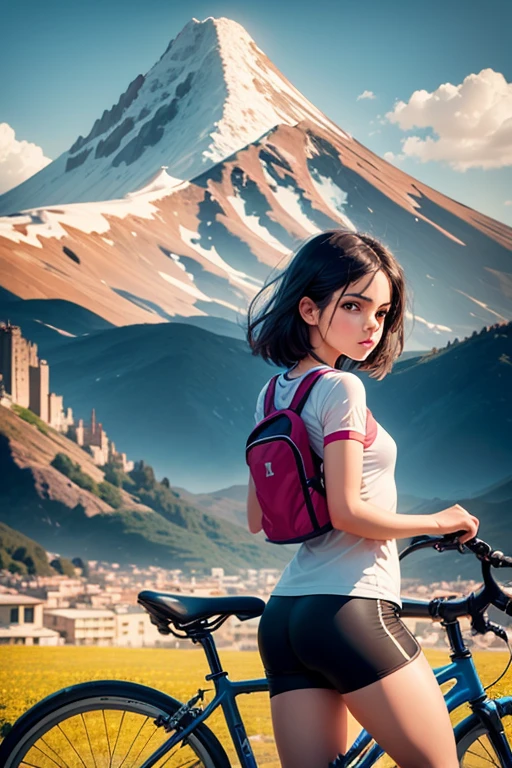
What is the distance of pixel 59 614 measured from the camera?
57.0ft

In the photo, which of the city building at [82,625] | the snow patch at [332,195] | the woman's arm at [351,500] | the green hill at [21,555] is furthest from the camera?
the snow patch at [332,195]

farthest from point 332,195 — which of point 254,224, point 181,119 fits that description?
point 181,119

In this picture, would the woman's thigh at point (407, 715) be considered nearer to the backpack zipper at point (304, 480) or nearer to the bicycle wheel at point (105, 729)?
the backpack zipper at point (304, 480)

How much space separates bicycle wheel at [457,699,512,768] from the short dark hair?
2.23 feet

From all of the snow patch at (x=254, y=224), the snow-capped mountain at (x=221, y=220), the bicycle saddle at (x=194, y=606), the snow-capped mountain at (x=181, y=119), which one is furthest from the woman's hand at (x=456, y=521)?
the snow patch at (x=254, y=224)

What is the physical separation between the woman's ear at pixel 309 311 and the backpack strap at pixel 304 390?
0.12m

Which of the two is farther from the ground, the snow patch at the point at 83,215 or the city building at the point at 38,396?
the snow patch at the point at 83,215

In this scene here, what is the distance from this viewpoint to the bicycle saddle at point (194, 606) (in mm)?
1713

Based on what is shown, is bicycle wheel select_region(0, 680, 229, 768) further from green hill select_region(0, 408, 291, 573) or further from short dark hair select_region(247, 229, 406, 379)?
green hill select_region(0, 408, 291, 573)

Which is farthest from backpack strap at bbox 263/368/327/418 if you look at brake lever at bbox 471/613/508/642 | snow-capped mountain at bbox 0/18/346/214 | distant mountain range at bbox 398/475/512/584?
snow-capped mountain at bbox 0/18/346/214

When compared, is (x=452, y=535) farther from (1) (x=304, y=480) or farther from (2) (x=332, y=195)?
(2) (x=332, y=195)

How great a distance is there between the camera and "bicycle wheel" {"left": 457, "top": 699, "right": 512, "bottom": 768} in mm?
1785

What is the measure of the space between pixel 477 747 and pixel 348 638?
521 mm

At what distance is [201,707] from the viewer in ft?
5.76
